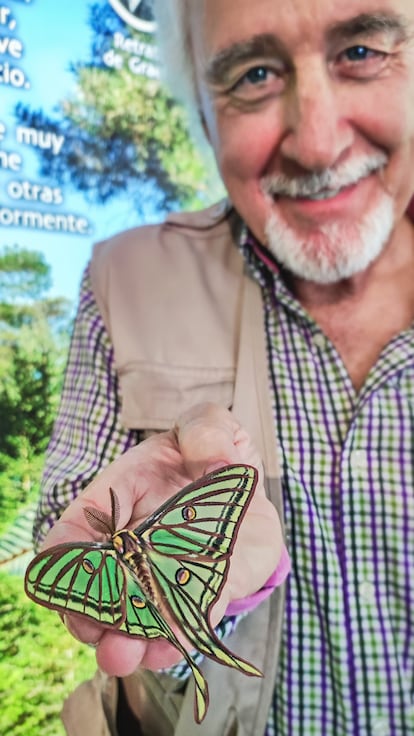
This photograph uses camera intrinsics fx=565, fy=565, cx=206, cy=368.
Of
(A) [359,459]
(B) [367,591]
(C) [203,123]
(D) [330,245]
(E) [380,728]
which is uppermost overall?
(C) [203,123]

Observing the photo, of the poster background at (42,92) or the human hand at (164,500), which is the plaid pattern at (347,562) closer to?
the human hand at (164,500)

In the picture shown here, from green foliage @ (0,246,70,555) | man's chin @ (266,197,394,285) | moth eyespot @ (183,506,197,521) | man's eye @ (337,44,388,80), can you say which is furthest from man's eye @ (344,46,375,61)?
moth eyespot @ (183,506,197,521)

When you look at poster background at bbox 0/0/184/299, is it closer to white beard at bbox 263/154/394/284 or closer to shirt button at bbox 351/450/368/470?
white beard at bbox 263/154/394/284

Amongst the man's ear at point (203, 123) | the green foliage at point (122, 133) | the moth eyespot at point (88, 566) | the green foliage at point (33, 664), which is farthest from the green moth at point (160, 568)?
the man's ear at point (203, 123)

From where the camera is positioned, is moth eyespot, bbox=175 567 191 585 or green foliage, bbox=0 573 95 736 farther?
green foliage, bbox=0 573 95 736

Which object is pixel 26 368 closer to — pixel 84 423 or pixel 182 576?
pixel 84 423

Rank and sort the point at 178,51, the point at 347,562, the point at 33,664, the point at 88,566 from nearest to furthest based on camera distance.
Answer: the point at 88,566
the point at 33,664
the point at 347,562
the point at 178,51

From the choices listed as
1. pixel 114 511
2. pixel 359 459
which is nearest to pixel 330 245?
pixel 359 459
